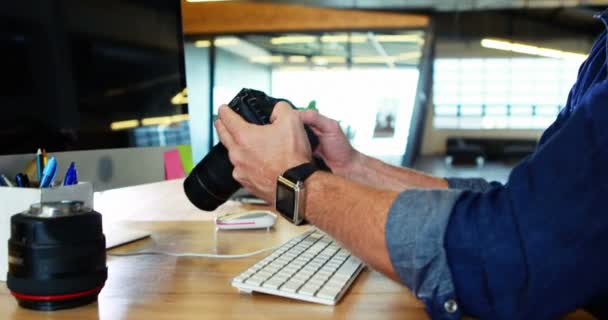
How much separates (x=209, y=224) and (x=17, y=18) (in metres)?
0.55

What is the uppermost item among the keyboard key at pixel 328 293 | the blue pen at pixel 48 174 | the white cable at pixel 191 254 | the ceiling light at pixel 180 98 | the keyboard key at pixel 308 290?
the ceiling light at pixel 180 98

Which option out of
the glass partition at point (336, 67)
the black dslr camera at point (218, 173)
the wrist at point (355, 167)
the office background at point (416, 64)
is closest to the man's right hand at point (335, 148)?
the wrist at point (355, 167)

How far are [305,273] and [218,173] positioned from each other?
19 cm

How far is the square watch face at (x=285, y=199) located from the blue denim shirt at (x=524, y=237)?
5.2 inches

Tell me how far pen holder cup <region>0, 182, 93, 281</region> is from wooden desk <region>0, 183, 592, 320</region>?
0.06m

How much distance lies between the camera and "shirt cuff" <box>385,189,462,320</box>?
0.56 metres

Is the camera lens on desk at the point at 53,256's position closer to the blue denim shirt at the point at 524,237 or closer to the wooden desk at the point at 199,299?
the wooden desk at the point at 199,299

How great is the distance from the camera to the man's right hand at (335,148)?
0.99 meters

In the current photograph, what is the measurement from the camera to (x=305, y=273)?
0.73 m

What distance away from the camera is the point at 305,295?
2.15 ft

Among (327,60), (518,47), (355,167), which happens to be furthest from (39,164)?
(518,47)

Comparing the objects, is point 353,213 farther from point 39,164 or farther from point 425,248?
point 39,164

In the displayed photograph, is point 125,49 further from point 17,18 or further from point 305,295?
point 305,295

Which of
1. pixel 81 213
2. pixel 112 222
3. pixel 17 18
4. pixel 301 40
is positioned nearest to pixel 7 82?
pixel 17 18
